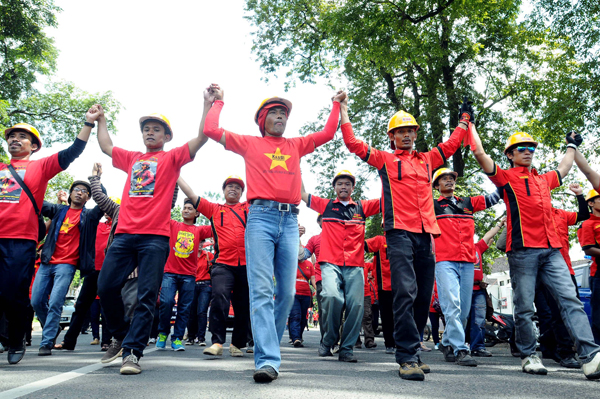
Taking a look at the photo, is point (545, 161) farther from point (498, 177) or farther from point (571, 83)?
point (498, 177)

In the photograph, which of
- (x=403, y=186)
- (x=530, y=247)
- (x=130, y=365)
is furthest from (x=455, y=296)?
(x=130, y=365)

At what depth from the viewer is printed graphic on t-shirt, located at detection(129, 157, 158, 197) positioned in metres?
5.04

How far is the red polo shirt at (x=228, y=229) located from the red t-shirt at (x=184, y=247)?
1123mm

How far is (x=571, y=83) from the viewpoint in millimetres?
14148

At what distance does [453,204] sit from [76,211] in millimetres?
5355

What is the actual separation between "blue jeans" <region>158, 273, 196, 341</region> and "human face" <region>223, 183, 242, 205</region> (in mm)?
1534

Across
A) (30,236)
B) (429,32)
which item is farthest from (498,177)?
(429,32)

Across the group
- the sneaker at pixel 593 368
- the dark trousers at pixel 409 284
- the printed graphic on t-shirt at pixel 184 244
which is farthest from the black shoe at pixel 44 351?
the sneaker at pixel 593 368

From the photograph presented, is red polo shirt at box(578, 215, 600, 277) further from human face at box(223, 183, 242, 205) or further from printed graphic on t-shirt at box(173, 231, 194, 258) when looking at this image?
printed graphic on t-shirt at box(173, 231, 194, 258)

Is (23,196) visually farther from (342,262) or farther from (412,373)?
(412,373)

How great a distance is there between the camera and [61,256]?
24.2 ft

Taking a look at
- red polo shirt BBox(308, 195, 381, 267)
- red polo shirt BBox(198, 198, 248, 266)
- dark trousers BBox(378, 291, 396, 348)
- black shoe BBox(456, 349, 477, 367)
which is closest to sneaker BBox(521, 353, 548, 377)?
black shoe BBox(456, 349, 477, 367)

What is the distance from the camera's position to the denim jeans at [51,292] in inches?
280

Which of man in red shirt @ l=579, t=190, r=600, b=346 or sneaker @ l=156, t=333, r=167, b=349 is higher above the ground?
man in red shirt @ l=579, t=190, r=600, b=346
